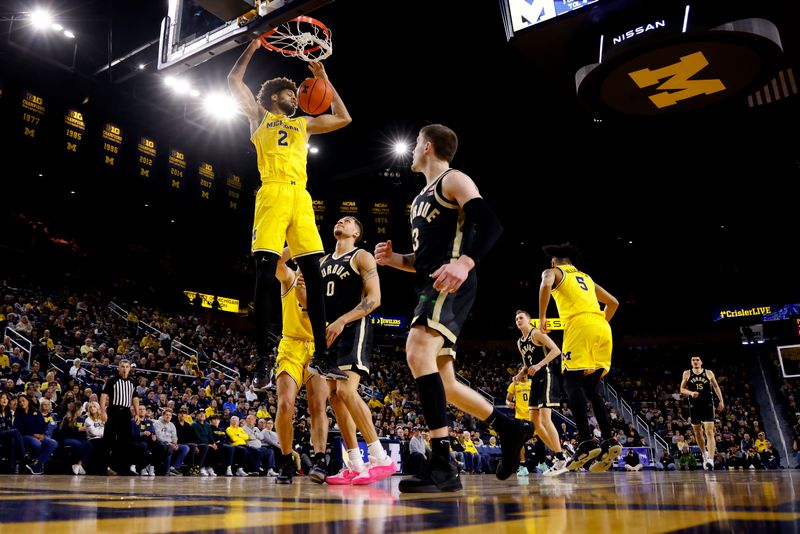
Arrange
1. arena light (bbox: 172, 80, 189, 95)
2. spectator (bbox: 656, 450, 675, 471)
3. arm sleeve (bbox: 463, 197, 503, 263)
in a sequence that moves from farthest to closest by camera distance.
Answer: arena light (bbox: 172, 80, 189, 95) → spectator (bbox: 656, 450, 675, 471) → arm sleeve (bbox: 463, 197, 503, 263)

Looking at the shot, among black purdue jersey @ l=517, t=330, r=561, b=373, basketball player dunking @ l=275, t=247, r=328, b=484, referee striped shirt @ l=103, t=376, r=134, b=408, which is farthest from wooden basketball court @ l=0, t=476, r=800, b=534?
referee striped shirt @ l=103, t=376, r=134, b=408

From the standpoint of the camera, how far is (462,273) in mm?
2670

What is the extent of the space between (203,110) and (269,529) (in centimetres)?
2108

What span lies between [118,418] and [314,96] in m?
5.63

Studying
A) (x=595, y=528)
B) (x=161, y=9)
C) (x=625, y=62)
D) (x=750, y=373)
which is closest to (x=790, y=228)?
(x=750, y=373)

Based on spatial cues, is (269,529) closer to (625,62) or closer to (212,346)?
(625,62)

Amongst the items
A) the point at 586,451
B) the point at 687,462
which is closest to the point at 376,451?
the point at 586,451

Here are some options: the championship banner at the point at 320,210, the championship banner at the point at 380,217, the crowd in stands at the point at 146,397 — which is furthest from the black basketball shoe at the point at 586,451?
the championship banner at the point at 380,217

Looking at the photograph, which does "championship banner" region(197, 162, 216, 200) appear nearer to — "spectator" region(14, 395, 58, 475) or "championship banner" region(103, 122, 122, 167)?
"championship banner" region(103, 122, 122, 167)

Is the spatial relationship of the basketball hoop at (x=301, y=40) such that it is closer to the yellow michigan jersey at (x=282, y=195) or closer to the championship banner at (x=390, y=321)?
the yellow michigan jersey at (x=282, y=195)

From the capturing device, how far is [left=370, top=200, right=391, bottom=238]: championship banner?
97.6 ft

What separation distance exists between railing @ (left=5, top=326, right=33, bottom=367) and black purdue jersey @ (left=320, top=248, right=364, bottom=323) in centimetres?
929

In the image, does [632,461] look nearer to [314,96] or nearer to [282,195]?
[314,96]

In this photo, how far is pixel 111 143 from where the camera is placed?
2067cm
